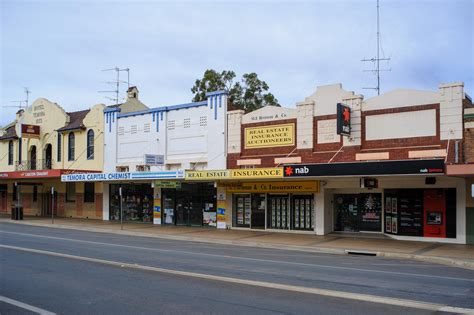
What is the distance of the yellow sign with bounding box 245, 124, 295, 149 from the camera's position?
990 inches

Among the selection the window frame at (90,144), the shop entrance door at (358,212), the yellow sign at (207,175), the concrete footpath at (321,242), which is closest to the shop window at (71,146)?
the window frame at (90,144)

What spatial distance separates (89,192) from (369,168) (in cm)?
2364

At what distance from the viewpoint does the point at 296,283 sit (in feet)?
35.7

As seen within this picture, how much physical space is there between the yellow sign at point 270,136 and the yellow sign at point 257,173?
9.36ft

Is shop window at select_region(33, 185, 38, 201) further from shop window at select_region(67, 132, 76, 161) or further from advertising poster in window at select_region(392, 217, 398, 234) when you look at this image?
advertising poster in window at select_region(392, 217, 398, 234)

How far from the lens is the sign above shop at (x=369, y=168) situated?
722 inches

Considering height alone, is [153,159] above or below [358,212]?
above

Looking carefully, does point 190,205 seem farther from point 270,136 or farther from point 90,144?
point 90,144

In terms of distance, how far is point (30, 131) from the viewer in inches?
1535

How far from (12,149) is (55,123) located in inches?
284

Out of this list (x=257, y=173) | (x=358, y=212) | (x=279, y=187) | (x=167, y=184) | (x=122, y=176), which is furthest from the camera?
(x=122, y=176)

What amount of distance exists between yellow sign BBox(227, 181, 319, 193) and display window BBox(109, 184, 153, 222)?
288 inches

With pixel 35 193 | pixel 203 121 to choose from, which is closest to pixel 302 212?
pixel 203 121

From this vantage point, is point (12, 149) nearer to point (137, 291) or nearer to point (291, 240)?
point (291, 240)
